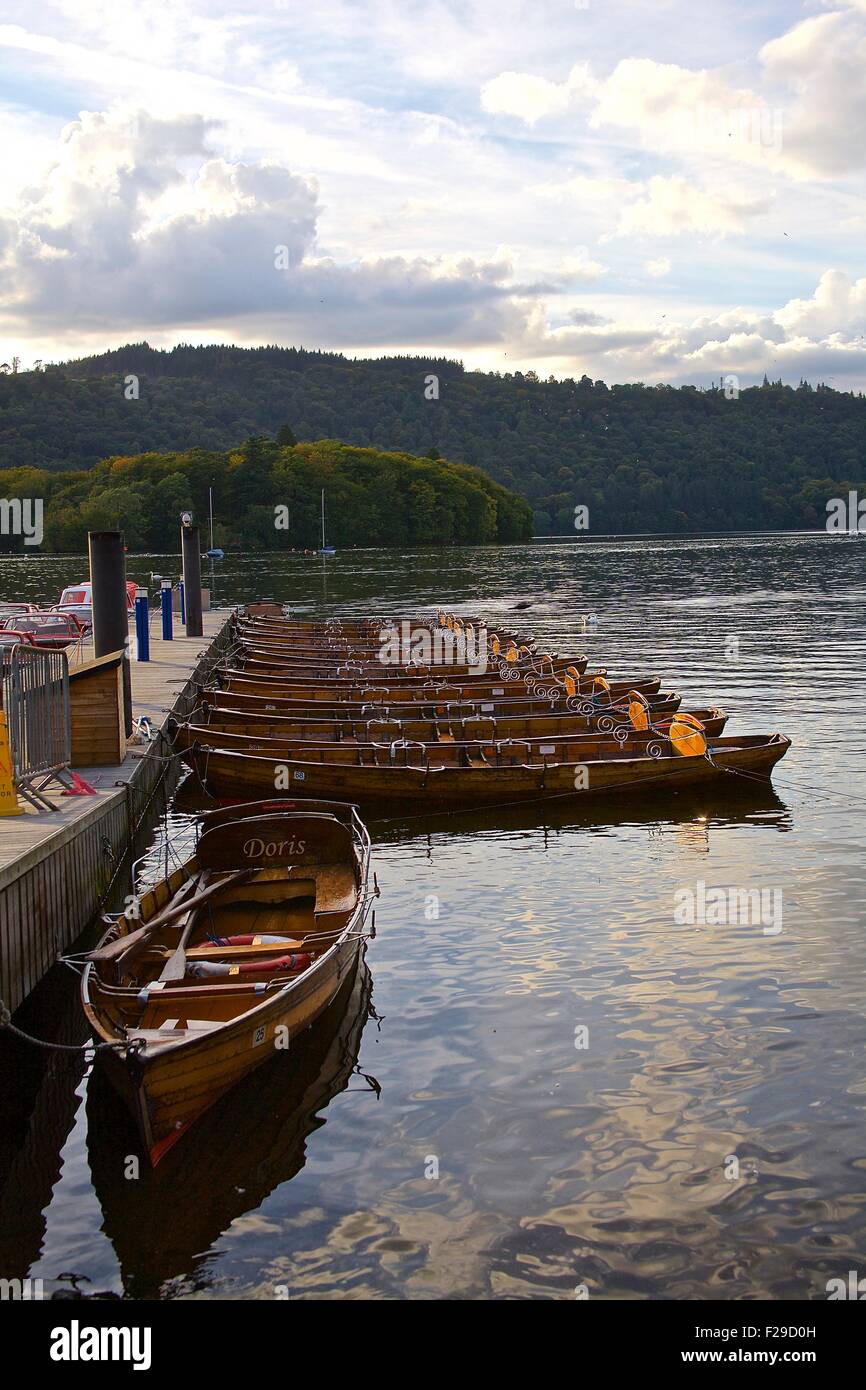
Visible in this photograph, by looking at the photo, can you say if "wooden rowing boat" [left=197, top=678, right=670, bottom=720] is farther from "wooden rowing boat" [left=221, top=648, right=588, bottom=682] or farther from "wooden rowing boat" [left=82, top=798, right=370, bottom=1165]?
"wooden rowing boat" [left=82, top=798, right=370, bottom=1165]

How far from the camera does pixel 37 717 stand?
16328 mm

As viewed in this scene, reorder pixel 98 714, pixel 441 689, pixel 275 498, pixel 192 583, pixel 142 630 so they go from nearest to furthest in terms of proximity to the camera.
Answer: pixel 98 714 < pixel 441 689 < pixel 142 630 < pixel 192 583 < pixel 275 498

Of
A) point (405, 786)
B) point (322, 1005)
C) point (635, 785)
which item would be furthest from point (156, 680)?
point (322, 1005)

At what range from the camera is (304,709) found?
2767cm

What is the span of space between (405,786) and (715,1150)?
12717 mm

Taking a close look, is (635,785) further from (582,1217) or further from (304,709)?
(582,1217)

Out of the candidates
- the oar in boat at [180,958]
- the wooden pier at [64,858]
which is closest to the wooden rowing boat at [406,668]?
the wooden pier at [64,858]

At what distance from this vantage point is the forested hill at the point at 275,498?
516 feet

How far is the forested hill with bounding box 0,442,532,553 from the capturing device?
157 metres

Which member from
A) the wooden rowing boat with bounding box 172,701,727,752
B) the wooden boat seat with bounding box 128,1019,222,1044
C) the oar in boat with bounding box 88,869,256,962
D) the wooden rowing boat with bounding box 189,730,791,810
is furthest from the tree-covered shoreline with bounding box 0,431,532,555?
the wooden boat seat with bounding box 128,1019,222,1044

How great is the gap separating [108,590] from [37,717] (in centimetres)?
921

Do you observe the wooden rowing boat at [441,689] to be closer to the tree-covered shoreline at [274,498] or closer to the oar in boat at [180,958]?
the oar in boat at [180,958]

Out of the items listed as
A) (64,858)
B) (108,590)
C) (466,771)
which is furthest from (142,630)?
(64,858)

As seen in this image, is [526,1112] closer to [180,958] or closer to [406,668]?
[180,958]
